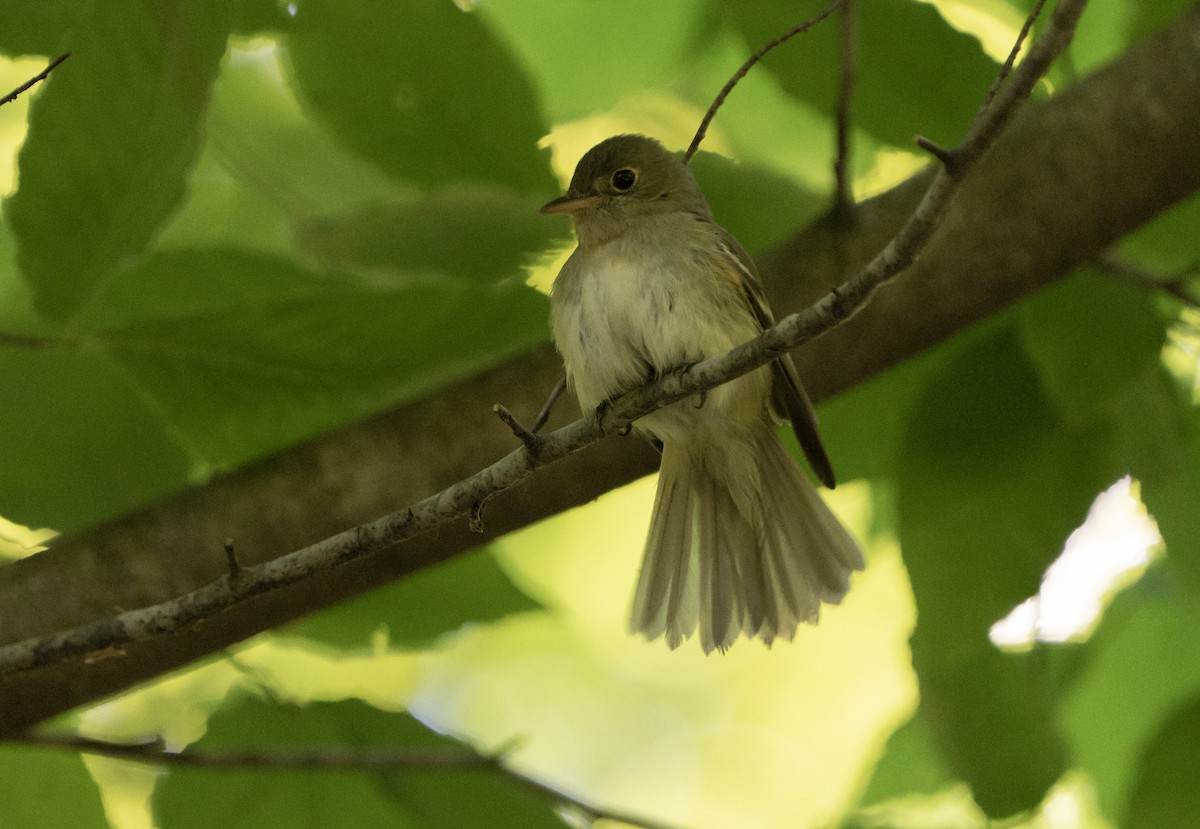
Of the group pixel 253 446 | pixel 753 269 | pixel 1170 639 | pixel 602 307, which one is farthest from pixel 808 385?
pixel 1170 639

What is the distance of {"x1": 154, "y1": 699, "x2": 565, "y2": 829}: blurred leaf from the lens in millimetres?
2799

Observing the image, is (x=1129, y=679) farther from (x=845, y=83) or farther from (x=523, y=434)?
(x=523, y=434)

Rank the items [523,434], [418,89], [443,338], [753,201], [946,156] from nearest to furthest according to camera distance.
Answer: [946,156] < [523,434] < [443,338] < [418,89] < [753,201]

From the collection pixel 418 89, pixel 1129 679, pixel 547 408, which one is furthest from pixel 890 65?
pixel 1129 679

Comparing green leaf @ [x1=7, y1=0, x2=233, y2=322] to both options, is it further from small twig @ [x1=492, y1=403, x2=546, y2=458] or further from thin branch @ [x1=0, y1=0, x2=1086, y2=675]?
small twig @ [x1=492, y1=403, x2=546, y2=458]

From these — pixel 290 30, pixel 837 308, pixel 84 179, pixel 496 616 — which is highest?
pixel 290 30

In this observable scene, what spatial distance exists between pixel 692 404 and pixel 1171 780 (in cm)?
138

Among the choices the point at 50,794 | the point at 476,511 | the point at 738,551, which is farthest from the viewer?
the point at 738,551

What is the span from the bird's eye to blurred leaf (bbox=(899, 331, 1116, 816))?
3.48ft

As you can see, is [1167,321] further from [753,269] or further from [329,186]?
[329,186]

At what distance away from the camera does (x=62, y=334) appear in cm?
256

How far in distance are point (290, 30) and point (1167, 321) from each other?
222 centimetres

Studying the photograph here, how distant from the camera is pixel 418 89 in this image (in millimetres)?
2895

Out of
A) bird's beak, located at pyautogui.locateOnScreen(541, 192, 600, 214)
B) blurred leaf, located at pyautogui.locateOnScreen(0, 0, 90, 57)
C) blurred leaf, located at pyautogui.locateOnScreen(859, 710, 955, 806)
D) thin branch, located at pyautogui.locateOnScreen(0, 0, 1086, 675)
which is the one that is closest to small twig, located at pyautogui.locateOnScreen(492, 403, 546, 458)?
thin branch, located at pyautogui.locateOnScreen(0, 0, 1086, 675)
